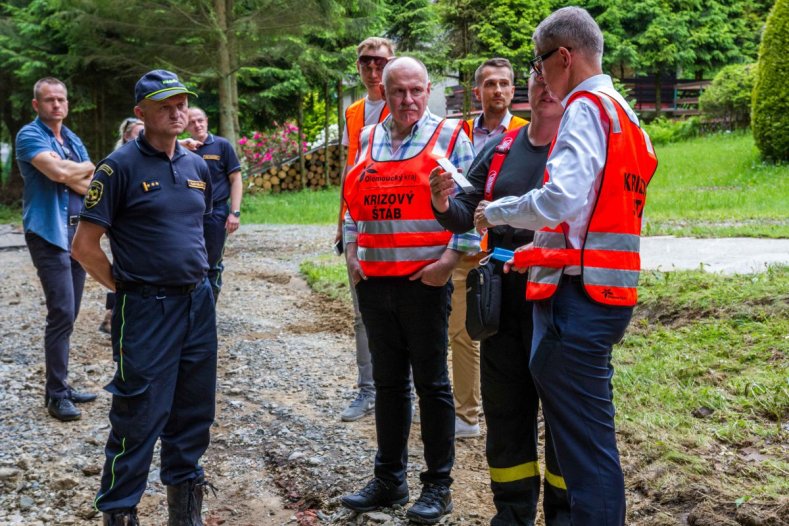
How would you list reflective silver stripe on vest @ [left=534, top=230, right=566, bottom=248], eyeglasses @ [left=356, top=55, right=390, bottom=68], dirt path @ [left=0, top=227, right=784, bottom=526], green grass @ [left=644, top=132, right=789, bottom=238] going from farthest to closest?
green grass @ [left=644, top=132, right=789, bottom=238] < eyeglasses @ [left=356, top=55, right=390, bottom=68] < dirt path @ [left=0, top=227, right=784, bottom=526] < reflective silver stripe on vest @ [left=534, top=230, right=566, bottom=248]

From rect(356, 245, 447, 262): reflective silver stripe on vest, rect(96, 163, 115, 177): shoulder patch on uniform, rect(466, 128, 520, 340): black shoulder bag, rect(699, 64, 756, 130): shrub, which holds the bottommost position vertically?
rect(466, 128, 520, 340): black shoulder bag

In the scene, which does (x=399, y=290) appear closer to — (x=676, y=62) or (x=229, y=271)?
A: (x=229, y=271)

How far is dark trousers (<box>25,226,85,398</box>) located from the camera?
18.7 feet

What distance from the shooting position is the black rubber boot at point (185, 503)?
12.7 ft

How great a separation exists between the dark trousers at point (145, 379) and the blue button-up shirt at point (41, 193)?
89.1 inches

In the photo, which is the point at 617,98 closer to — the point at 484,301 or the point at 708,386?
the point at 484,301

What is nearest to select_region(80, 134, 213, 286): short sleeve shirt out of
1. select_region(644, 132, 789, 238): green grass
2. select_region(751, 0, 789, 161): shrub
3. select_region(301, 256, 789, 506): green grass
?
select_region(301, 256, 789, 506): green grass

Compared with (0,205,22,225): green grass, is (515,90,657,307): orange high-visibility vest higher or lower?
higher

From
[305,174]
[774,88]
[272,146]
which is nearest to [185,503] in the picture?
[774,88]

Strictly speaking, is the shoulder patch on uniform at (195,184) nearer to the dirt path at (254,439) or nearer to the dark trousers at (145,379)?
the dark trousers at (145,379)

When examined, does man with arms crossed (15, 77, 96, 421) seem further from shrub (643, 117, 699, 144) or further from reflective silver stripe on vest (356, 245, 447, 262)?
shrub (643, 117, 699, 144)

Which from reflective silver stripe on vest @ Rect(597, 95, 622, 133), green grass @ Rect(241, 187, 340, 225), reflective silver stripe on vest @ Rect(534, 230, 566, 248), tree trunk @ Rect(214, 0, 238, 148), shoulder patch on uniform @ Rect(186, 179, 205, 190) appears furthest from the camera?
green grass @ Rect(241, 187, 340, 225)

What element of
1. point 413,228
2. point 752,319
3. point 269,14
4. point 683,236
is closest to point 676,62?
point 269,14

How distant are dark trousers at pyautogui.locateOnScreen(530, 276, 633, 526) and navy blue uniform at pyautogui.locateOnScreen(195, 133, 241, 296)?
4017 mm
